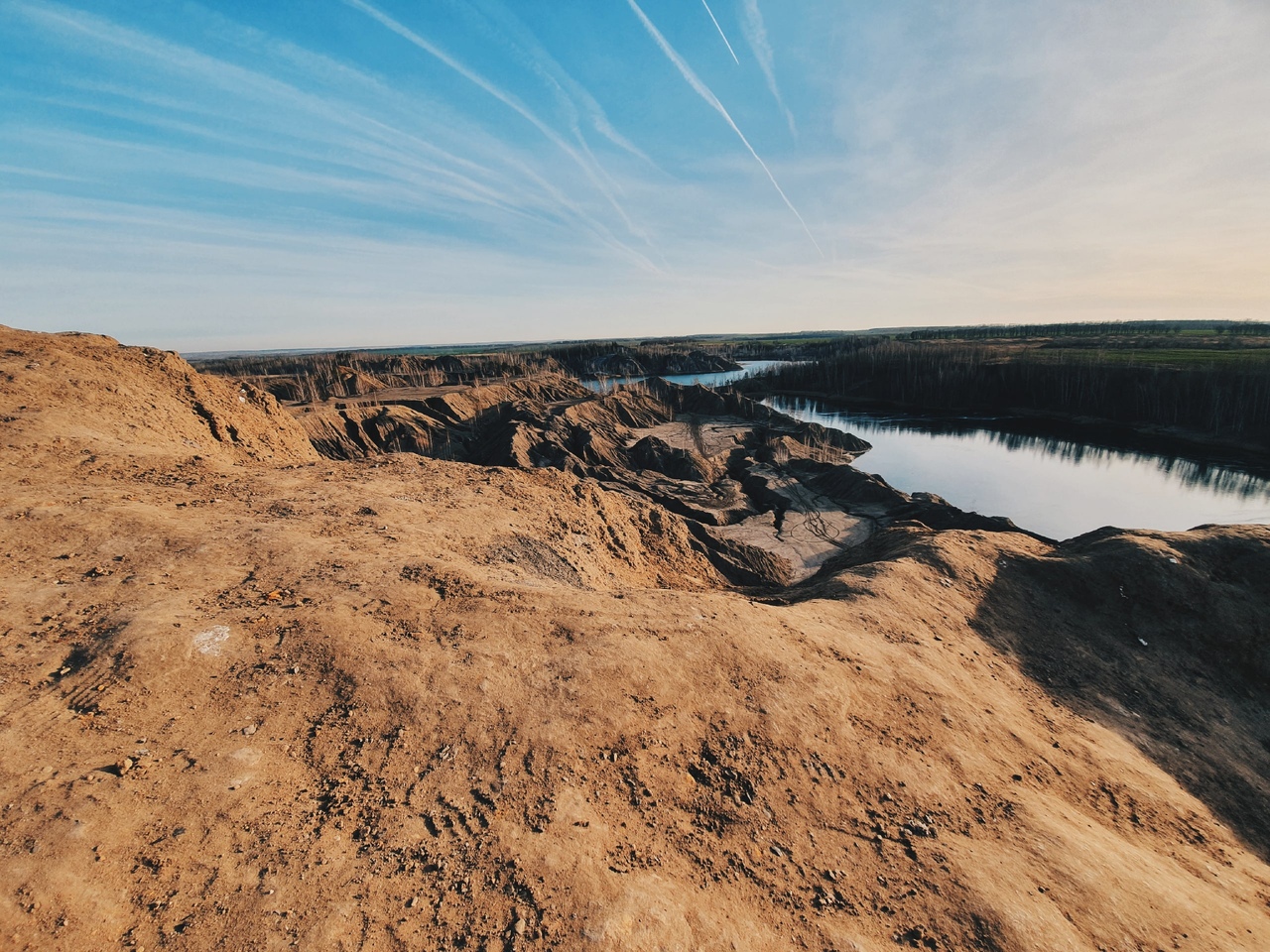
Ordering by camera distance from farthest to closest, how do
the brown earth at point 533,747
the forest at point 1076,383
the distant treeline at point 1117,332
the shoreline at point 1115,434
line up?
the distant treeline at point 1117,332 < the forest at point 1076,383 < the shoreline at point 1115,434 < the brown earth at point 533,747

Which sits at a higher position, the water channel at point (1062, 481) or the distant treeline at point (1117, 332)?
the distant treeline at point (1117, 332)

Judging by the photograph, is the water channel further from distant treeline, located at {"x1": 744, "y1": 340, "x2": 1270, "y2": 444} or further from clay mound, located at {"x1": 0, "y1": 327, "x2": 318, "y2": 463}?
clay mound, located at {"x1": 0, "y1": 327, "x2": 318, "y2": 463}

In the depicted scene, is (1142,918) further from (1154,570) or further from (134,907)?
(1154,570)

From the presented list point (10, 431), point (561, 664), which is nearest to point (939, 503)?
point (561, 664)

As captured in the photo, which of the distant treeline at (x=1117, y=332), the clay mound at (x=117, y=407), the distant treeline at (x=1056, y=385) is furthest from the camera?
the distant treeline at (x=1117, y=332)

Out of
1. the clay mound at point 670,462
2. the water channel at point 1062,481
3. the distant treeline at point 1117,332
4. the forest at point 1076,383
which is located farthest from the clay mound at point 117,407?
the distant treeline at point 1117,332

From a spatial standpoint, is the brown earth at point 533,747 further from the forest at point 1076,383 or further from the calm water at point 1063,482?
the forest at point 1076,383

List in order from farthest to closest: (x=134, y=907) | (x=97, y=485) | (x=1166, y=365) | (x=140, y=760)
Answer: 1. (x=1166, y=365)
2. (x=97, y=485)
3. (x=140, y=760)
4. (x=134, y=907)
